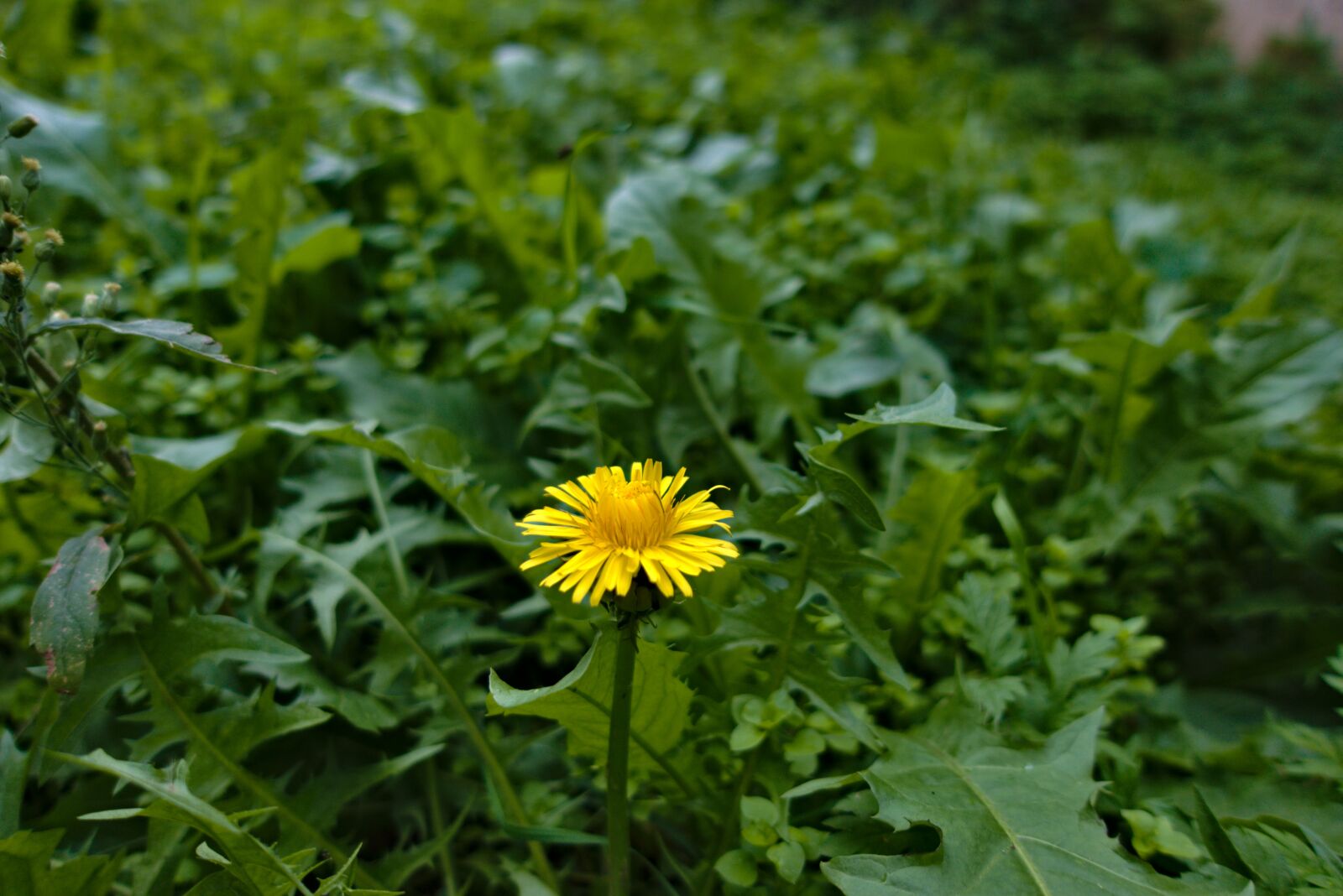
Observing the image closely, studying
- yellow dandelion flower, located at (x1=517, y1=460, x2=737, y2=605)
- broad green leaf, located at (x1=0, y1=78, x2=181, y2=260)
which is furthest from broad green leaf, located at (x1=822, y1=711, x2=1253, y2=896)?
broad green leaf, located at (x1=0, y1=78, x2=181, y2=260)

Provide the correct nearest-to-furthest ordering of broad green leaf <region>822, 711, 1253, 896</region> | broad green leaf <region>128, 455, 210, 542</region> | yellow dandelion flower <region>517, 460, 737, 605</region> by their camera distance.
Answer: yellow dandelion flower <region>517, 460, 737, 605</region>, broad green leaf <region>822, 711, 1253, 896</region>, broad green leaf <region>128, 455, 210, 542</region>

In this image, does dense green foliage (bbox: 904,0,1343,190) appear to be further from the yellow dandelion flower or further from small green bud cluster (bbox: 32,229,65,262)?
small green bud cluster (bbox: 32,229,65,262)

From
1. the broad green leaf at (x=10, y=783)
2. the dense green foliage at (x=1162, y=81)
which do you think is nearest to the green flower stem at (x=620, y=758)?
the broad green leaf at (x=10, y=783)

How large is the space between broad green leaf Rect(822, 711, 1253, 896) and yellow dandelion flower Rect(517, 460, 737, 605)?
0.40m

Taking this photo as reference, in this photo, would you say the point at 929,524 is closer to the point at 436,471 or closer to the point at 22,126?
the point at 436,471

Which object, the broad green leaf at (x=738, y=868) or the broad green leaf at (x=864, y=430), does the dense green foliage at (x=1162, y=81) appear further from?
the broad green leaf at (x=738, y=868)

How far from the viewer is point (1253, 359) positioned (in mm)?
1750

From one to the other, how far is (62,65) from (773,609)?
3.40 m

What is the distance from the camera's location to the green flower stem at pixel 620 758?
92cm

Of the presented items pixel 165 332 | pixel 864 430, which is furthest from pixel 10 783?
pixel 864 430

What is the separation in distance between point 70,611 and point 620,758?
0.69 meters

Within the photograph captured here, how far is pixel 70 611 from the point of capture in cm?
106

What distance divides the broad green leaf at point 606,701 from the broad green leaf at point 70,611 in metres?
0.51

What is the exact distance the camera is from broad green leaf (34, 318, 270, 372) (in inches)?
41.9
